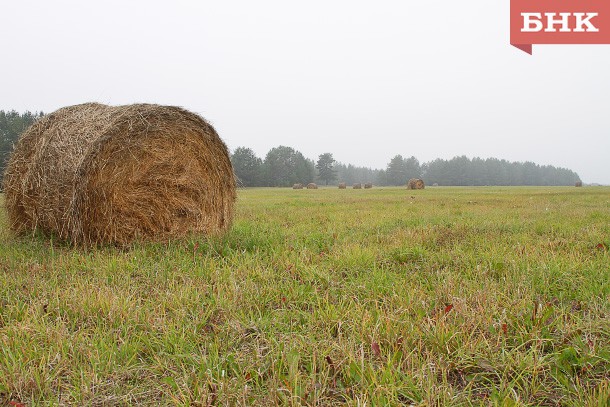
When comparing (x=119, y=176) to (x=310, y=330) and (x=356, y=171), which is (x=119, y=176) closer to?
(x=310, y=330)

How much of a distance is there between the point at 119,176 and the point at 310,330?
4.65 m

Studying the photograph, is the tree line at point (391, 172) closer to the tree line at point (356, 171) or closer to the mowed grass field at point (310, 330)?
the tree line at point (356, 171)

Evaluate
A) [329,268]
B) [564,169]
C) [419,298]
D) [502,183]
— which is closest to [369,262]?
[329,268]

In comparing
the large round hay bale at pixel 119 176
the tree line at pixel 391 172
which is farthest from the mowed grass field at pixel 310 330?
the tree line at pixel 391 172

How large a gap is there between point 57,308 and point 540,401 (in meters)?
3.44

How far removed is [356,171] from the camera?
18675 cm

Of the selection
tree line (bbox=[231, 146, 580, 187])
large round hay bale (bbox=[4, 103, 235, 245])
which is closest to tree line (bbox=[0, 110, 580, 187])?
tree line (bbox=[231, 146, 580, 187])

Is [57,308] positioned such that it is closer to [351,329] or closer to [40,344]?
[40,344]

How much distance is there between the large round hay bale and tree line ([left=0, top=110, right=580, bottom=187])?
2726 centimetres

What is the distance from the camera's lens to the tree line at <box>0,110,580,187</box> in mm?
77713

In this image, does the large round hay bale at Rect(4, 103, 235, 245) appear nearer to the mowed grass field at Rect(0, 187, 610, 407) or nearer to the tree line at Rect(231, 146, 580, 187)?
the mowed grass field at Rect(0, 187, 610, 407)

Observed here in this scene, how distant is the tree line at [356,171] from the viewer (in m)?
77.7

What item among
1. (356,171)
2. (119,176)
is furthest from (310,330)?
(356,171)

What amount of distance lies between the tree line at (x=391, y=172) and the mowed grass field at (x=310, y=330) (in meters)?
72.3
